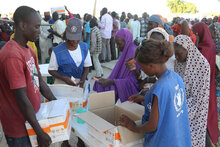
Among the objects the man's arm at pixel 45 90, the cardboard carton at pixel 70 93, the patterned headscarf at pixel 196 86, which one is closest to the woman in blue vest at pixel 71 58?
the cardboard carton at pixel 70 93

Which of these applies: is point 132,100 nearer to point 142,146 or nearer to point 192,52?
point 142,146

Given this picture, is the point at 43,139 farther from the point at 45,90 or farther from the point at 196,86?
the point at 196,86

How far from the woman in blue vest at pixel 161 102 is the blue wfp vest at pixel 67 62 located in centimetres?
120

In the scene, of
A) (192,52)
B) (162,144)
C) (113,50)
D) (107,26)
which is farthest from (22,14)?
(113,50)

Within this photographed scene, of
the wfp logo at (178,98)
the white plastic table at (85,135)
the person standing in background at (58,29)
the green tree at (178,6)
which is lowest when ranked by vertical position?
the white plastic table at (85,135)

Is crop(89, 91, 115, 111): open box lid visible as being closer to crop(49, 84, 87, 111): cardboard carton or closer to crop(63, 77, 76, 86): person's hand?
crop(49, 84, 87, 111): cardboard carton

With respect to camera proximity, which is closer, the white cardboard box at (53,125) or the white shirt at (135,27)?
the white cardboard box at (53,125)

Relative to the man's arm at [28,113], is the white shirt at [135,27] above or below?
above

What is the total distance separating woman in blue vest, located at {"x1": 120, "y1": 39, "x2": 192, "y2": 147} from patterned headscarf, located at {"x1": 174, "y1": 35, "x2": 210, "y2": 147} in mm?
649


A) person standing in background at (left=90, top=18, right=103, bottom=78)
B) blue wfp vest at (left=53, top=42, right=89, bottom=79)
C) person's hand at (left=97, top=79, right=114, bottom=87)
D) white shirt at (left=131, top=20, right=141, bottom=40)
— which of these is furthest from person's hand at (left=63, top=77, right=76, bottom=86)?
white shirt at (left=131, top=20, right=141, bottom=40)

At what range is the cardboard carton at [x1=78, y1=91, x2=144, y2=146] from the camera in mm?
1208

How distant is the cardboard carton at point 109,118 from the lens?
1208 millimetres

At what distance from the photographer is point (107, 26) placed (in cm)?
684

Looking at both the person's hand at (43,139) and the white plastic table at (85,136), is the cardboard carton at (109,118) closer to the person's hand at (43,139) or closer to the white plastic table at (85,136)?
the white plastic table at (85,136)
